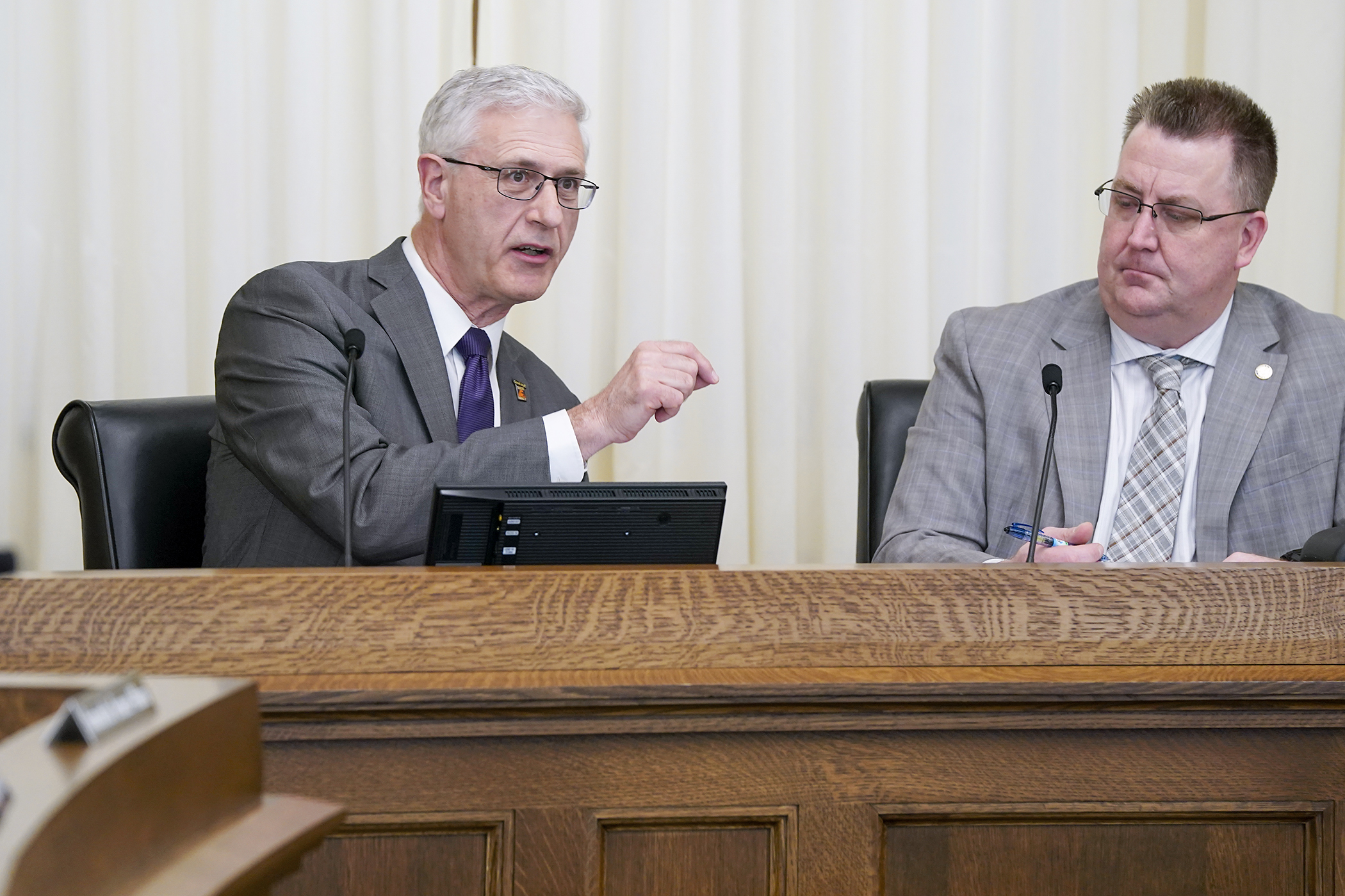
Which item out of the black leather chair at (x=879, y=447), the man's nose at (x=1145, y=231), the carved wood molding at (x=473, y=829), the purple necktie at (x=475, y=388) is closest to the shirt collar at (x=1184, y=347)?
the man's nose at (x=1145, y=231)

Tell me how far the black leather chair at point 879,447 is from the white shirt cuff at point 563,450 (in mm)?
617

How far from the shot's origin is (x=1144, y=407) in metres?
2.01

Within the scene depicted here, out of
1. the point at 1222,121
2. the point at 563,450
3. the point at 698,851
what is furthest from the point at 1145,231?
the point at 698,851

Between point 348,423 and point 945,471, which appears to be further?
point 945,471

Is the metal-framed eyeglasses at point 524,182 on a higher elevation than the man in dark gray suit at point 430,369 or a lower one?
higher

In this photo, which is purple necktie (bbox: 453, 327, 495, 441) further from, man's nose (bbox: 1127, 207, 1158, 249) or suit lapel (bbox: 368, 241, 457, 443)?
man's nose (bbox: 1127, 207, 1158, 249)

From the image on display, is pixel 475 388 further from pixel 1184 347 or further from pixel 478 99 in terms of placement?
pixel 1184 347

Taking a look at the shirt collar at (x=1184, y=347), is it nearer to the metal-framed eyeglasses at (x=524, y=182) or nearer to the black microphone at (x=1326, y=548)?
the black microphone at (x=1326, y=548)

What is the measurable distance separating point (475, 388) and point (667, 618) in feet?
3.61

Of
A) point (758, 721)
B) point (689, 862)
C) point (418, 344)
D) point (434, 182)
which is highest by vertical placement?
point (434, 182)

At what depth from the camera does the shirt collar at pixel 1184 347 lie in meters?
2.02

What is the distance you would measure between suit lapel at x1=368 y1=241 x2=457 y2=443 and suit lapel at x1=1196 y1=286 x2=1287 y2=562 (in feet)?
3.89

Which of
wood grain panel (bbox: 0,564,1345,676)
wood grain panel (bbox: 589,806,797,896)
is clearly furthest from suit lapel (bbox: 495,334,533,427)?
wood grain panel (bbox: 589,806,797,896)

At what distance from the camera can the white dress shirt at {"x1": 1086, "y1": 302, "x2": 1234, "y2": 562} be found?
6.31 feet
